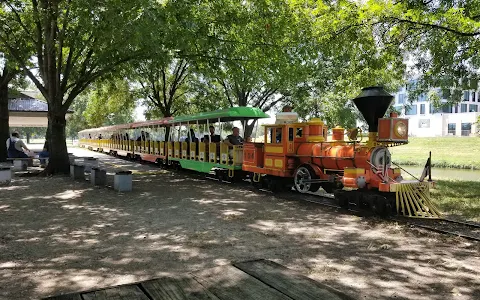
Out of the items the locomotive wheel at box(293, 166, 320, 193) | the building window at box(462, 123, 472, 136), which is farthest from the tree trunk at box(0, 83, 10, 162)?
the building window at box(462, 123, 472, 136)

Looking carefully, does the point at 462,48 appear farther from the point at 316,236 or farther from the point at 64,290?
the point at 64,290

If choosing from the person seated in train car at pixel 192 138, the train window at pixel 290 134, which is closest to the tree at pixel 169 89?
the person seated in train car at pixel 192 138

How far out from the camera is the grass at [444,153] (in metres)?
30.4

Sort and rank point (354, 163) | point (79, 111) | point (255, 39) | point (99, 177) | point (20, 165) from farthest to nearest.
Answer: point (79, 111) < point (20, 165) < point (255, 39) < point (99, 177) < point (354, 163)

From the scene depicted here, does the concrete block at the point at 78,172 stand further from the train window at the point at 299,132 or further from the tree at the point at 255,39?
the train window at the point at 299,132

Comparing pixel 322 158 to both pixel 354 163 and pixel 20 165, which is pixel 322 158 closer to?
pixel 354 163

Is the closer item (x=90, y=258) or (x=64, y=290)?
(x=64, y=290)

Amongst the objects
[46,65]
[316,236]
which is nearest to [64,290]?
[316,236]

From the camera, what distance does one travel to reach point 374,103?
28.4 ft

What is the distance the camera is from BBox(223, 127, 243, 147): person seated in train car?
45.9 ft

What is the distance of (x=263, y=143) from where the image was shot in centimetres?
1251

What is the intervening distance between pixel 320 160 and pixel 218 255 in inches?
218

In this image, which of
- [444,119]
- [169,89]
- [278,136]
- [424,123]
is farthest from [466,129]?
[278,136]

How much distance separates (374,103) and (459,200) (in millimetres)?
3924
